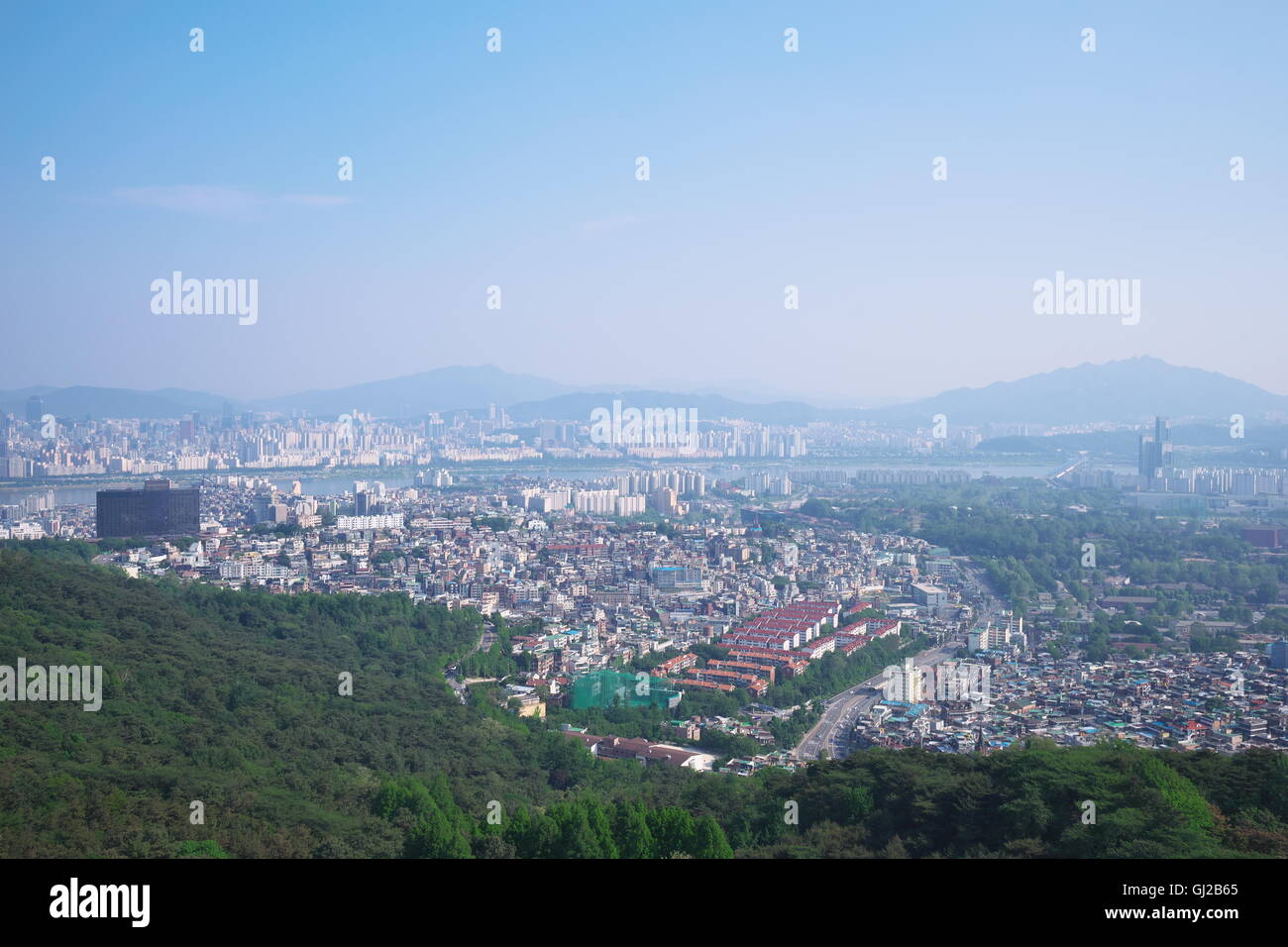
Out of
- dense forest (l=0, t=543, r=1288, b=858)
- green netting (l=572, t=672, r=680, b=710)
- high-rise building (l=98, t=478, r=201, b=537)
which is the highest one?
high-rise building (l=98, t=478, r=201, b=537)

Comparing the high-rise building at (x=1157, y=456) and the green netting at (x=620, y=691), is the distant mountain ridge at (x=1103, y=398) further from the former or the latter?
the green netting at (x=620, y=691)

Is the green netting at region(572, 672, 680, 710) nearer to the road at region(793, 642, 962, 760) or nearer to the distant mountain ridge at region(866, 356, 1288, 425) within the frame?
the road at region(793, 642, 962, 760)

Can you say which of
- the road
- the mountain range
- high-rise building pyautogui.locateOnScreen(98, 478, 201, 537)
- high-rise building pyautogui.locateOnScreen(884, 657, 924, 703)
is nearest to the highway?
the road

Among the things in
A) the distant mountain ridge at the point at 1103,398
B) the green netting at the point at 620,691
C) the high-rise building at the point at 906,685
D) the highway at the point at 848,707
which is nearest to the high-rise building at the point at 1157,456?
the distant mountain ridge at the point at 1103,398

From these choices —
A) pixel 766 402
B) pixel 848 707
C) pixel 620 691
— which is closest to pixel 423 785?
pixel 620 691

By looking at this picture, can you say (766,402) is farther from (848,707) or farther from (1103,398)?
(848,707)
